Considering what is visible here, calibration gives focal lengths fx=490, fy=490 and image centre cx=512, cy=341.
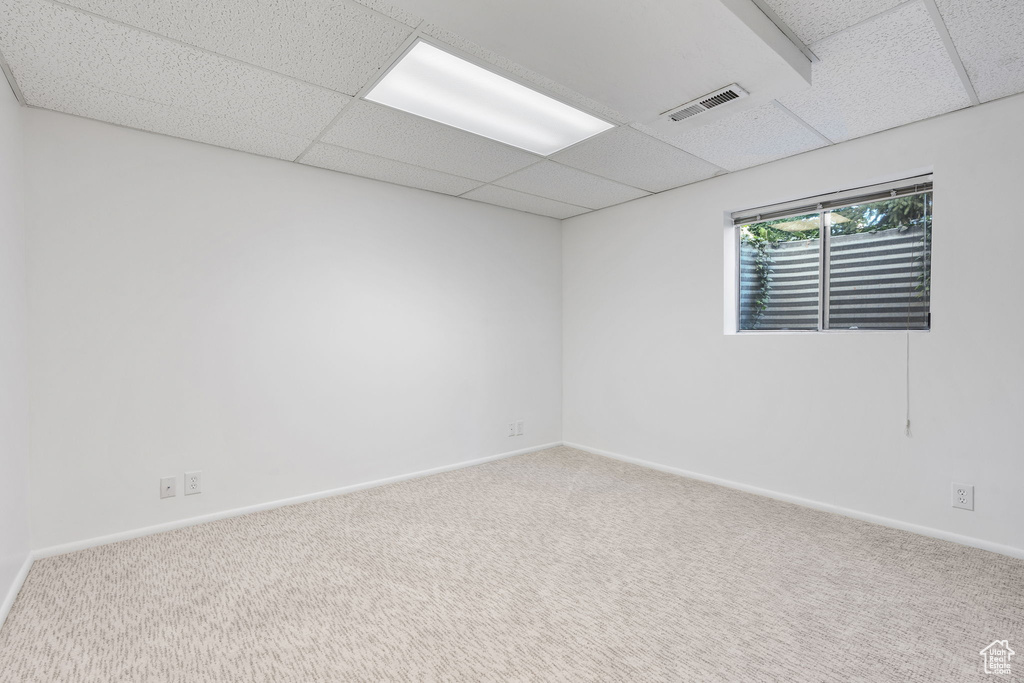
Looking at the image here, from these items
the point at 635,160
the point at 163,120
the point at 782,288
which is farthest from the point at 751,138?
the point at 163,120

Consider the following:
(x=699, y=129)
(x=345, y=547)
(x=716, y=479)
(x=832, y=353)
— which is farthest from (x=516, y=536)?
(x=699, y=129)

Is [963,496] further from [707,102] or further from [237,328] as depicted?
[237,328]

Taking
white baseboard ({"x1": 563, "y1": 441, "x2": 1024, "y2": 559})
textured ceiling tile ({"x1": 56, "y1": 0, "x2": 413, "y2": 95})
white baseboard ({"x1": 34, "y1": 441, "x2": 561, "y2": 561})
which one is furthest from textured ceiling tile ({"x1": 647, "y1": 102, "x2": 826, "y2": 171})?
white baseboard ({"x1": 34, "y1": 441, "x2": 561, "y2": 561})

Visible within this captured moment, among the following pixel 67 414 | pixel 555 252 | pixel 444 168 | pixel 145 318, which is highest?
pixel 444 168

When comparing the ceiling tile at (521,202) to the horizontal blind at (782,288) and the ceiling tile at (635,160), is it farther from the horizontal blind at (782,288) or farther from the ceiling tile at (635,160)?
the horizontal blind at (782,288)

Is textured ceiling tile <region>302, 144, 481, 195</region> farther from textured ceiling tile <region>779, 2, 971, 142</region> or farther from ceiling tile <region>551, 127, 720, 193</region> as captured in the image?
textured ceiling tile <region>779, 2, 971, 142</region>

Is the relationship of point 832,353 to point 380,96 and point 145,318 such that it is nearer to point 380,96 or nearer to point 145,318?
point 380,96

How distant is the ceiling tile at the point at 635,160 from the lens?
2.97 m

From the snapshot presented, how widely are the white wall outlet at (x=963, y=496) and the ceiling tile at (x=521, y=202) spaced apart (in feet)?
10.8

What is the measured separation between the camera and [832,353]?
318cm

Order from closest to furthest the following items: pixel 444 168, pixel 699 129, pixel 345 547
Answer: pixel 345 547 → pixel 699 129 → pixel 444 168

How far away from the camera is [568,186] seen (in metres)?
3.86

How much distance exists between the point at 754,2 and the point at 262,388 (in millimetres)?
3299

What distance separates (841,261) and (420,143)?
287 centimetres
